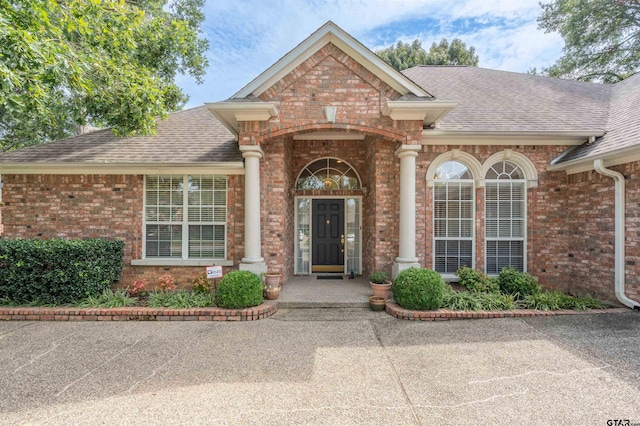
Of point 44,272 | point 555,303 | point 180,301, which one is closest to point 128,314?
point 180,301

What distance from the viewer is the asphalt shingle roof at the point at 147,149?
695cm

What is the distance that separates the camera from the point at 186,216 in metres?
7.13

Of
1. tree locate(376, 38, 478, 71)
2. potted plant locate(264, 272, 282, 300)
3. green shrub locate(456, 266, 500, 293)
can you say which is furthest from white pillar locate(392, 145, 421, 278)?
tree locate(376, 38, 478, 71)

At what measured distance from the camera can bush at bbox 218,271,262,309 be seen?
17.9 feet

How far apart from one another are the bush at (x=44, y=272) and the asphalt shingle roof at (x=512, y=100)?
8039mm

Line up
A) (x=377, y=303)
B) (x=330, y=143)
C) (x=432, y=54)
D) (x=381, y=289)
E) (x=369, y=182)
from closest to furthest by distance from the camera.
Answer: (x=377, y=303) → (x=381, y=289) → (x=369, y=182) → (x=330, y=143) → (x=432, y=54)

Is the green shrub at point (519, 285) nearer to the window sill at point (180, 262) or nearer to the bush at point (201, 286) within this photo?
the window sill at point (180, 262)

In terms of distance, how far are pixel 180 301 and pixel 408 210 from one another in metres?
4.93

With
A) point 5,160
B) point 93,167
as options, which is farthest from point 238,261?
point 5,160

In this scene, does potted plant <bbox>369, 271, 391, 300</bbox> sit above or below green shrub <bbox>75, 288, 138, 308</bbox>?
above

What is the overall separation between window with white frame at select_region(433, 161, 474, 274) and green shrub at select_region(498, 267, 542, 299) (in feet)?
2.87

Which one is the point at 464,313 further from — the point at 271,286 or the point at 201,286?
the point at 201,286

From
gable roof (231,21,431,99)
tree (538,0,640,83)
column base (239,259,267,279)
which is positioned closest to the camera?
gable roof (231,21,431,99)

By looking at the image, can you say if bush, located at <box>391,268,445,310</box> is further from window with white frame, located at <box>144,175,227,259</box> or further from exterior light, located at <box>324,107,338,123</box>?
window with white frame, located at <box>144,175,227,259</box>
